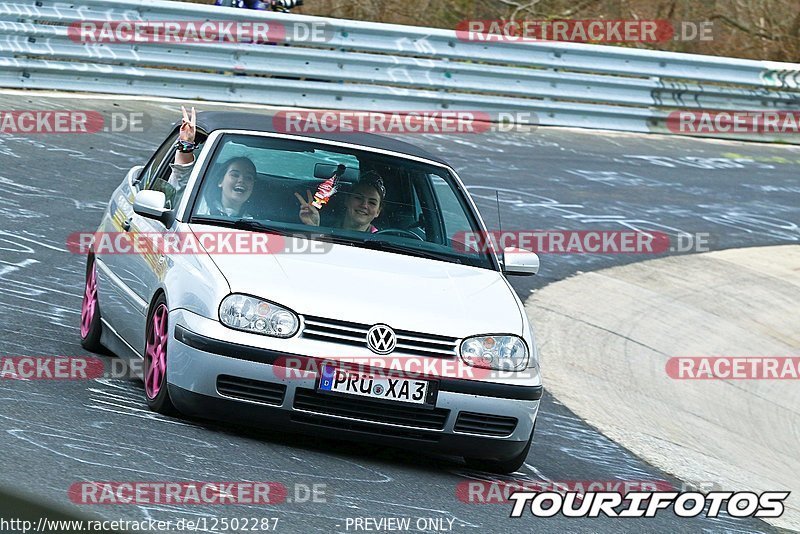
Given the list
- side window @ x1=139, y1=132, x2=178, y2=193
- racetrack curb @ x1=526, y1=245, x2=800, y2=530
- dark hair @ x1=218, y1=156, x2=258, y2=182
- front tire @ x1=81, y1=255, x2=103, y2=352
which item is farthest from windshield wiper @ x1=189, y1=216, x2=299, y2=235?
racetrack curb @ x1=526, y1=245, x2=800, y2=530

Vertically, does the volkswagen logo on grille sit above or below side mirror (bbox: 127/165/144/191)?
below

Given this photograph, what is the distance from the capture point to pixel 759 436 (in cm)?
1023

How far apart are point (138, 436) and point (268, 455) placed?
1.89 ft

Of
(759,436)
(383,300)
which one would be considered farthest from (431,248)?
(759,436)

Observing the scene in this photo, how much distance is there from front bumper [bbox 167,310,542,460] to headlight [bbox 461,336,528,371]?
10 centimetres

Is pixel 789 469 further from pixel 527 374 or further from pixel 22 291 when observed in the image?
pixel 22 291

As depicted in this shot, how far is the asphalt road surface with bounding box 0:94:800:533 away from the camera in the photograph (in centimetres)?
562

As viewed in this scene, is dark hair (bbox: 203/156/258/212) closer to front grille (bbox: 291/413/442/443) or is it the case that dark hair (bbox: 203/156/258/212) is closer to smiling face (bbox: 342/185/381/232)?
smiling face (bbox: 342/185/381/232)

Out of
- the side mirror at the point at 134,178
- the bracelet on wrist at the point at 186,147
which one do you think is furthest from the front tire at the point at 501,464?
the side mirror at the point at 134,178

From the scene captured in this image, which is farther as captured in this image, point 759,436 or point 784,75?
point 784,75

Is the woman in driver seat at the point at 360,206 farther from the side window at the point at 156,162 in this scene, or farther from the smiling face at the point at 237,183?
the side window at the point at 156,162

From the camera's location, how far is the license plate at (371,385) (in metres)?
6.08

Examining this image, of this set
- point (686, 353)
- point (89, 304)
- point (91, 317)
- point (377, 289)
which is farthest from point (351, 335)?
point (686, 353)

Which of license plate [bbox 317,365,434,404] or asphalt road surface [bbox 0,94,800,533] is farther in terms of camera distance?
license plate [bbox 317,365,434,404]
